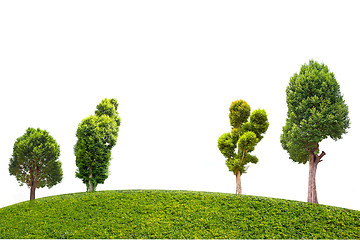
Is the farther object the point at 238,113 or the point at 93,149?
the point at 93,149

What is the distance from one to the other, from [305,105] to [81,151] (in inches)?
832

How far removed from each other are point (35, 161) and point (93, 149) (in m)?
5.90

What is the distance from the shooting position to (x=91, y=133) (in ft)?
75.7

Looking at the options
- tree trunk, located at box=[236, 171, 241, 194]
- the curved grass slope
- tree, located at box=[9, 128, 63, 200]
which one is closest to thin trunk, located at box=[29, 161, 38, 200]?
tree, located at box=[9, 128, 63, 200]

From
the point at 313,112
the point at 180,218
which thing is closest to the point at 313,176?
the point at 313,112

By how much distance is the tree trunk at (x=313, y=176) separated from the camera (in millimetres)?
19641

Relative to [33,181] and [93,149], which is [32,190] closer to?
[33,181]

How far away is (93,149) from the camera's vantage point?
74.8 ft

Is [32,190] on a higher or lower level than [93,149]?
lower

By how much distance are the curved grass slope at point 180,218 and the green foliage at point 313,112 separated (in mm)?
5635

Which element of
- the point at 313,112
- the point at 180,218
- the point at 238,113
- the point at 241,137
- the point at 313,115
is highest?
the point at 238,113

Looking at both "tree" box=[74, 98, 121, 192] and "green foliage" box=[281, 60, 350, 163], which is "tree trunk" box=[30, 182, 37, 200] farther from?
"green foliage" box=[281, 60, 350, 163]

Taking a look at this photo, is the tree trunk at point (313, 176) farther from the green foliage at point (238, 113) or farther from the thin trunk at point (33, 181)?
the thin trunk at point (33, 181)

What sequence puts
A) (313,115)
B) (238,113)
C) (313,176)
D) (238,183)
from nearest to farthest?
(313,115), (313,176), (238,183), (238,113)
